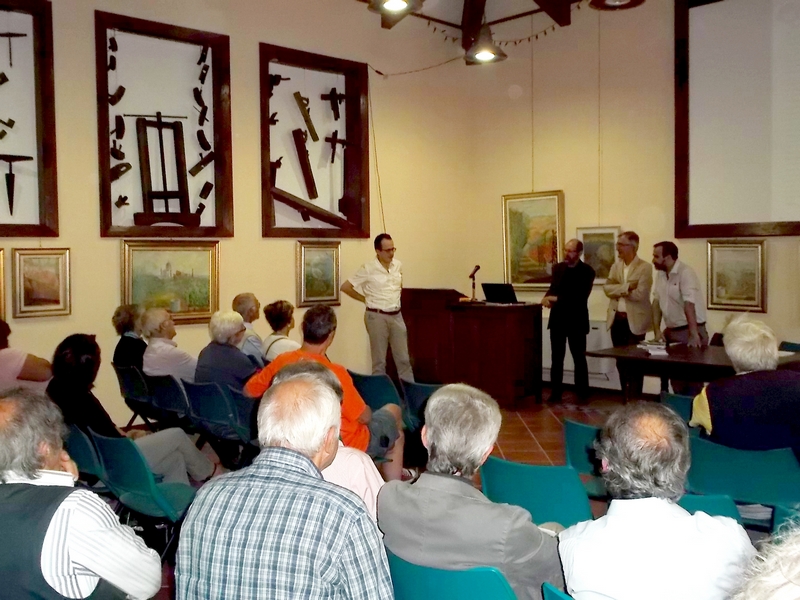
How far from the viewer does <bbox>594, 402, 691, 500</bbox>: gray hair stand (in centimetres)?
194

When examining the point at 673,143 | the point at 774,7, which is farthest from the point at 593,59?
the point at 774,7

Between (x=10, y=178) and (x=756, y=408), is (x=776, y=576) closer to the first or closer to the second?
(x=756, y=408)

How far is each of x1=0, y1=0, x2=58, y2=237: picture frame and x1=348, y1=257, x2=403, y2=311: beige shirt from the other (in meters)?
3.16

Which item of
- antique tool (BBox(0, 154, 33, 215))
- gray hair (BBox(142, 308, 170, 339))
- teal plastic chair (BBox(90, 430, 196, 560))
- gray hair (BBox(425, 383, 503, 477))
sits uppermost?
antique tool (BBox(0, 154, 33, 215))

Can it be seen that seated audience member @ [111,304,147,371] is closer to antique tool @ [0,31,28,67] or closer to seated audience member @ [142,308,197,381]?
seated audience member @ [142,308,197,381]

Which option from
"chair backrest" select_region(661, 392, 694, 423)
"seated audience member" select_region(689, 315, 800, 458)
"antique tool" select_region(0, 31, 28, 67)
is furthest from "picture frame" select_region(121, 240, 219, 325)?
"seated audience member" select_region(689, 315, 800, 458)

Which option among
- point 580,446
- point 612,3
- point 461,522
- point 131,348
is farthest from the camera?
point 612,3

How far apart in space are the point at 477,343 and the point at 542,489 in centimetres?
526

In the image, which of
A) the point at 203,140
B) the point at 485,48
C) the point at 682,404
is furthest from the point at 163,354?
the point at 485,48

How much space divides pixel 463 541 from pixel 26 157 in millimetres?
5845

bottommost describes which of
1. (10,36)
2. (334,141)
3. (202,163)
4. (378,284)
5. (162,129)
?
(378,284)

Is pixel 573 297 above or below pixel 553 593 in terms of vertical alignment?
above

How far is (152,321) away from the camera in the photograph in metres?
5.42

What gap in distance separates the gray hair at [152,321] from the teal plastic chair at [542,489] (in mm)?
3227
